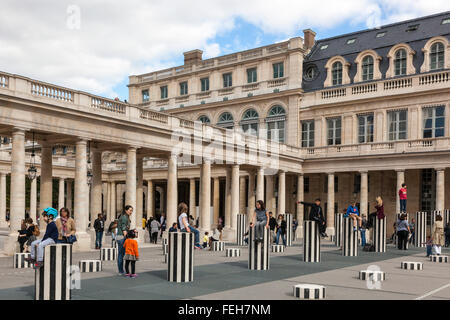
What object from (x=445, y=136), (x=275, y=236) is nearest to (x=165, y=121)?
(x=275, y=236)

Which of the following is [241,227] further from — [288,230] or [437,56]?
[437,56]

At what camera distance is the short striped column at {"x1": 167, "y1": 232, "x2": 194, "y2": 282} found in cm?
1297

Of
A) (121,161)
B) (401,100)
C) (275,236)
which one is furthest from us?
(121,161)

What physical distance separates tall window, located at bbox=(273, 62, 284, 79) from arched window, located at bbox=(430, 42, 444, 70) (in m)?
12.9

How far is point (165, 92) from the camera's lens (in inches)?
2218

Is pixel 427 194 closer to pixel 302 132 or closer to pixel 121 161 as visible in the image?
pixel 302 132

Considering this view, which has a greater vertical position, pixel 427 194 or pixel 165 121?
pixel 165 121

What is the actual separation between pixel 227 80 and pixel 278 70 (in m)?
5.77

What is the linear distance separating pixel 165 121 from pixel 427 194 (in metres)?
22.7

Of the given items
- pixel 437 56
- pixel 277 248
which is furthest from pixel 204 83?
pixel 277 248

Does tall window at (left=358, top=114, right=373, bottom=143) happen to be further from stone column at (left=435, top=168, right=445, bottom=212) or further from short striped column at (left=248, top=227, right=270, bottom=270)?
short striped column at (left=248, top=227, right=270, bottom=270)

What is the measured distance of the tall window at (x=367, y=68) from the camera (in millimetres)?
44156

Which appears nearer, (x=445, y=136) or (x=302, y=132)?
(x=445, y=136)

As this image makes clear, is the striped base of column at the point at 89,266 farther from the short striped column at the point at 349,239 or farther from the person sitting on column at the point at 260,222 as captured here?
the short striped column at the point at 349,239
